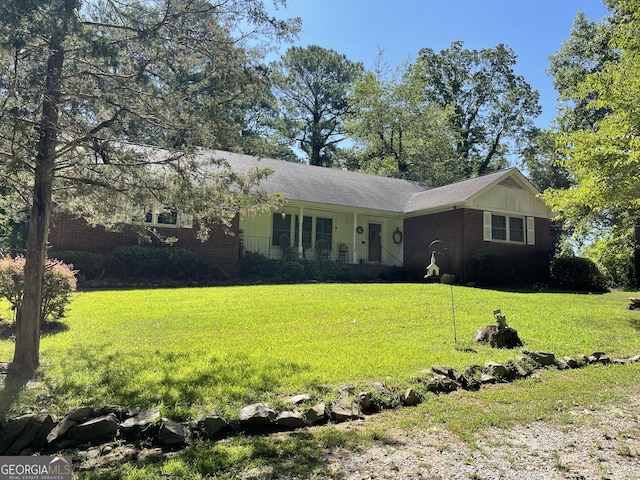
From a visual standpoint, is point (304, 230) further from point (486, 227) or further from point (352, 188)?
point (486, 227)

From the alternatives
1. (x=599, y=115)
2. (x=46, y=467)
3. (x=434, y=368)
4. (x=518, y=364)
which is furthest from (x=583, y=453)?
(x=599, y=115)

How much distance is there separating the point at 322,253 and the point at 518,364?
13971 millimetres

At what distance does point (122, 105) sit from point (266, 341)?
12.8 feet

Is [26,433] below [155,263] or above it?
below

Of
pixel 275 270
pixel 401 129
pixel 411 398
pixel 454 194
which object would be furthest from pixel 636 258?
pixel 411 398

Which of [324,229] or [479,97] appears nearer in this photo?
[324,229]

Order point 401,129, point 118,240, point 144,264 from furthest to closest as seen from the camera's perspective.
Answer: point 401,129, point 118,240, point 144,264

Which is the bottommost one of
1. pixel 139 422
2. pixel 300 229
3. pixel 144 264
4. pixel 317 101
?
pixel 139 422

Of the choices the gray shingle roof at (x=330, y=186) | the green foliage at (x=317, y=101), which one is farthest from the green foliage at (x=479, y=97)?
the gray shingle roof at (x=330, y=186)

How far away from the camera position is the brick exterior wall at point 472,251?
1733 cm

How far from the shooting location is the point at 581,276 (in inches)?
672

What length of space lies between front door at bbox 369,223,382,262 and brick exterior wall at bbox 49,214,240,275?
7068 millimetres

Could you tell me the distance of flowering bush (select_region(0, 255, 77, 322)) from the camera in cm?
→ 707

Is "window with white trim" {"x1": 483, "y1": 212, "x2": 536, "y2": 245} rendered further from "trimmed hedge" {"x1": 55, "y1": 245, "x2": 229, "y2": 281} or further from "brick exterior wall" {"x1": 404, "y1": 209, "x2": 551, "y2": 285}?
"trimmed hedge" {"x1": 55, "y1": 245, "x2": 229, "y2": 281}
